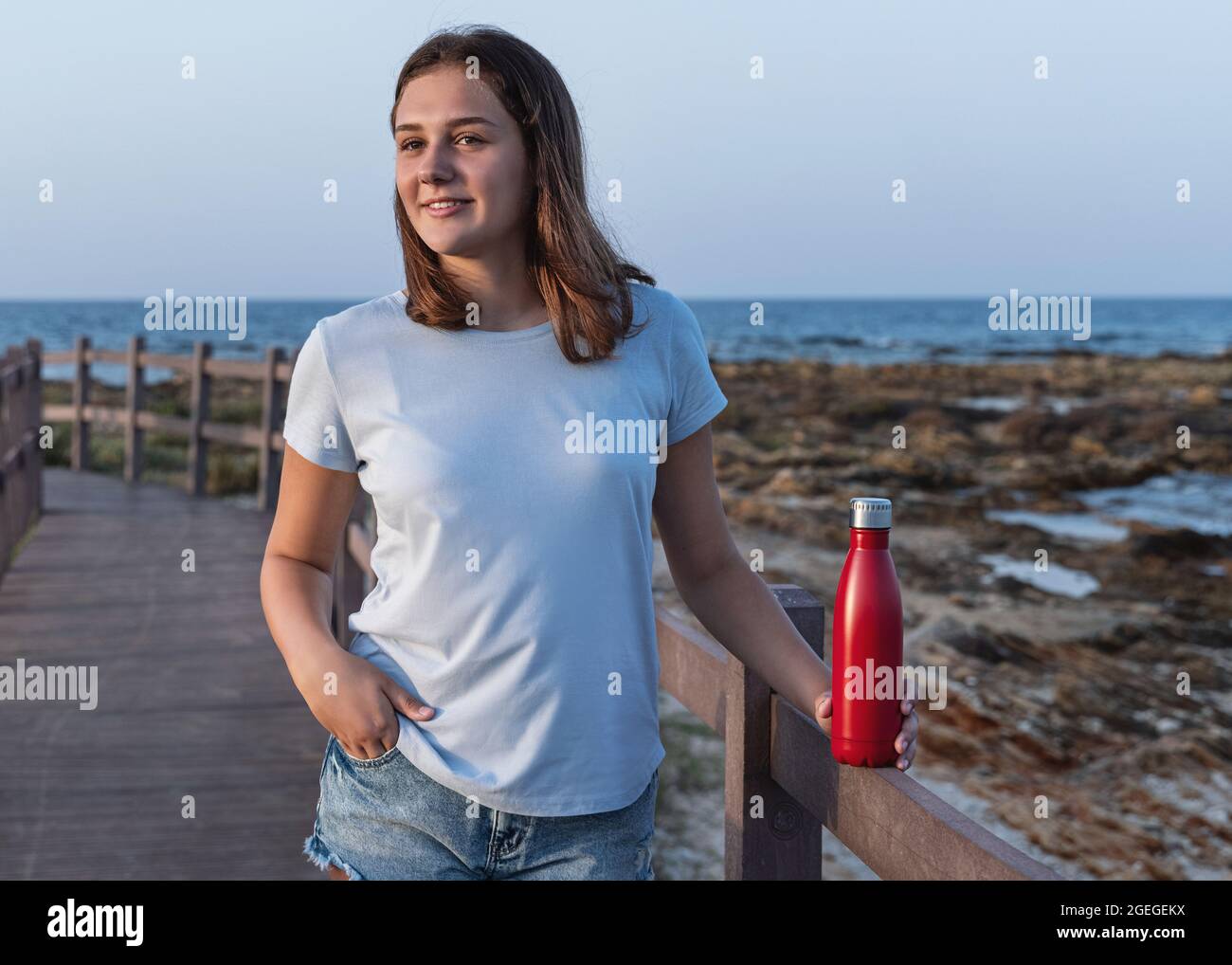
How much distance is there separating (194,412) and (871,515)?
1028 cm

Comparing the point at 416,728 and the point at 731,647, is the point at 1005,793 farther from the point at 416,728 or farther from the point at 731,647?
→ the point at 416,728

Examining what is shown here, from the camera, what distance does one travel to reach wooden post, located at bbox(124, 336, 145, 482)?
38.0 feet

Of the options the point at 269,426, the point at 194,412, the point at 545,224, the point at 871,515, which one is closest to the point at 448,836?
the point at 871,515

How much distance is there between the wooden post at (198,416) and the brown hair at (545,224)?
9537 millimetres

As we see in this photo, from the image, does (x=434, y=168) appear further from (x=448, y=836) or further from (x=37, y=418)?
(x=37, y=418)

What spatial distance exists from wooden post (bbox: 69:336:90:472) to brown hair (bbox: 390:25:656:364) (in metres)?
11.1

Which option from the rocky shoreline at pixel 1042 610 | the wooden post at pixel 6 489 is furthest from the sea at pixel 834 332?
the wooden post at pixel 6 489

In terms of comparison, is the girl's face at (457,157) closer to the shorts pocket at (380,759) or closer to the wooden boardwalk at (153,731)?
the shorts pocket at (380,759)

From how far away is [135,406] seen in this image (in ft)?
38.0

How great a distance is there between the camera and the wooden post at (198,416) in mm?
10789

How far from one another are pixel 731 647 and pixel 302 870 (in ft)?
8.08
